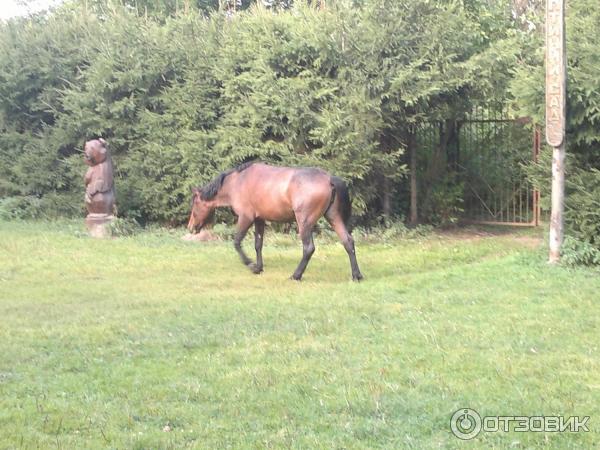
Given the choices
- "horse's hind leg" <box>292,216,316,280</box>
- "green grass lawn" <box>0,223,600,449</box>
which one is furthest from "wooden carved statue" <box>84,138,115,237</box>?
"horse's hind leg" <box>292,216,316,280</box>

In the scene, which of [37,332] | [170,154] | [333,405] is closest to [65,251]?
[170,154]

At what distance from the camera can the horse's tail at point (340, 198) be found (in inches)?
380

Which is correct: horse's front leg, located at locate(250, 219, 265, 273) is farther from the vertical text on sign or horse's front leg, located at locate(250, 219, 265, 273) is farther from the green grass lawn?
the vertical text on sign

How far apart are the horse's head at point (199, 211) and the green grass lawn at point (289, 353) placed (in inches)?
22.5

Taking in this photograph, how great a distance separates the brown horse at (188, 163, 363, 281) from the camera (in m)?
9.69

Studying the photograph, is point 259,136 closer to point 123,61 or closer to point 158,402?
point 123,61

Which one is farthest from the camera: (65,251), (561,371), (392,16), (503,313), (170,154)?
(170,154)

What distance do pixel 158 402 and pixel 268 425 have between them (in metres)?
0.85

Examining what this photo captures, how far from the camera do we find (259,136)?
1397 cm

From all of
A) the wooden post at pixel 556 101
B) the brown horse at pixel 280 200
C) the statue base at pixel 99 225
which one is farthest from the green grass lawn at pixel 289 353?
the statue base at pixel 99 225

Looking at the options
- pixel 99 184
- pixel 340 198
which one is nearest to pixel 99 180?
pixel 99 184

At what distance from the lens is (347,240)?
9711mm

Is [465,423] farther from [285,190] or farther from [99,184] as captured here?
[99,184]

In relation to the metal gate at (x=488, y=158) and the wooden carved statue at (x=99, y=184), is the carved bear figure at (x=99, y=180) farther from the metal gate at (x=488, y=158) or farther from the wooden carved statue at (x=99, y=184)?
the metal gate at (x=488, y=158)
